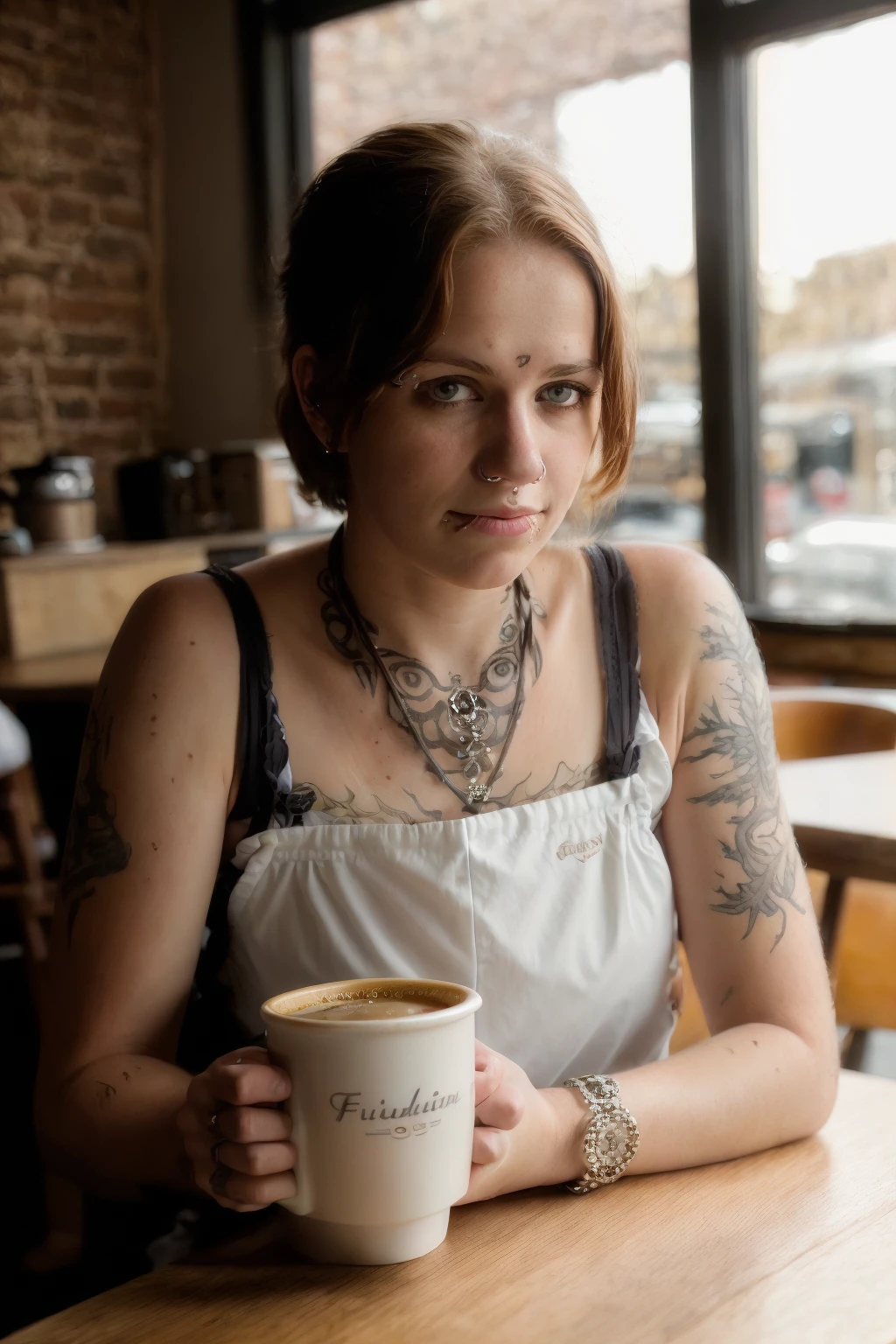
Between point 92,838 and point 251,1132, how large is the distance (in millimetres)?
365

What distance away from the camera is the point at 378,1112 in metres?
0.66

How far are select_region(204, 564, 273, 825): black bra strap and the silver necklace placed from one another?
103 mm

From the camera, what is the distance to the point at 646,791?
1.15m

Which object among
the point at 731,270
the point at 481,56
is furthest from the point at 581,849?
the point at 481,56

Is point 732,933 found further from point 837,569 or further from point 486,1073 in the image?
point 837,569

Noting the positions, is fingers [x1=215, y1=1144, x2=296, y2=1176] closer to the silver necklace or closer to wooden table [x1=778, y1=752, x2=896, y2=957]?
the silver necklace

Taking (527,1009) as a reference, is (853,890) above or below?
below

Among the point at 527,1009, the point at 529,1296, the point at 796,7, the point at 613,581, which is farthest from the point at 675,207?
the point at 529,1296

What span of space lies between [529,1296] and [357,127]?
5.00 m

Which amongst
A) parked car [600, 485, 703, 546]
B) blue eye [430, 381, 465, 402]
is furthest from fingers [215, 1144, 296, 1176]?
parked car [600, 485, 703, 546]

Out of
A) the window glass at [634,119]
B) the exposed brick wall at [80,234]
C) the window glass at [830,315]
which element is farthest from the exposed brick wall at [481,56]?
the exposed brick wall at [80,234]

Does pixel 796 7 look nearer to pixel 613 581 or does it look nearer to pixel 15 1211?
pixel 613 581

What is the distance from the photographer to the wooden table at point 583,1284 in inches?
26.6

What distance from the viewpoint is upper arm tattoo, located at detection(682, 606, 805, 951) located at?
111cm
